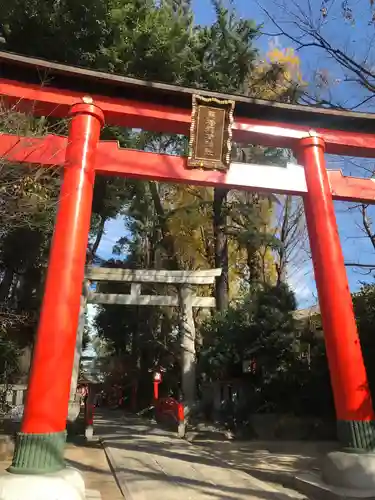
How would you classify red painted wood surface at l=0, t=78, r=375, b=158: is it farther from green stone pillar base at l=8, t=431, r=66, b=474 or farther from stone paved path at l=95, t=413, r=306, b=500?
stone paved path at l=95, t=413, r=306, b=500

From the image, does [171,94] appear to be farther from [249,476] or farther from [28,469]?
[249,476]

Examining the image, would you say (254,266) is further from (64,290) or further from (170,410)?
(64,290)

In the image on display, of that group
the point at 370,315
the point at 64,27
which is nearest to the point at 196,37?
the point at 64,27

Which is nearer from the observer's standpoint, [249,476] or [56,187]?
[249,476]

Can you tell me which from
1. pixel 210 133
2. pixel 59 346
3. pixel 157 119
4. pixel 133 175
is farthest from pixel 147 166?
pixel 59 346

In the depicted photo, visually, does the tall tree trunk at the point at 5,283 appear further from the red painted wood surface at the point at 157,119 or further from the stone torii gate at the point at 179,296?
the red painted wood surface at the point at 157,119

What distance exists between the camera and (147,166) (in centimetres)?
648

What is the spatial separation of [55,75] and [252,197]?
11.8 metres

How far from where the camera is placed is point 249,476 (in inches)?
262

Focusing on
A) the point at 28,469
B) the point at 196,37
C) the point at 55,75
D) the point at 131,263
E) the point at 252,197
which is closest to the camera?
the point at 28,469

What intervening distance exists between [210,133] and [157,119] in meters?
0.89

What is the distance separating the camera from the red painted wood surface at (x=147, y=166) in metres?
5.90

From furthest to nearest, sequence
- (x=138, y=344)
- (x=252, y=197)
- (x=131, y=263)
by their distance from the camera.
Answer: (x=131, y=263) < (x=138, y=344) < (x=252, y=197)

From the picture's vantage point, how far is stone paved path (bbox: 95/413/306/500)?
18.0ft
